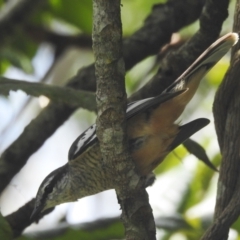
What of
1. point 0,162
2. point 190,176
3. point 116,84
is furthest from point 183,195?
point 116,84

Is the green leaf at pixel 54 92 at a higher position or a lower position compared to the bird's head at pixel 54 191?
higher

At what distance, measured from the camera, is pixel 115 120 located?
7.69 feet

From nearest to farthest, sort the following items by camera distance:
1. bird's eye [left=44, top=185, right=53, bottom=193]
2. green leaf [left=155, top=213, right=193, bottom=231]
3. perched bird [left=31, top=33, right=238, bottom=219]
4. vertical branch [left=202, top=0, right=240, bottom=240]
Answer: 1. vertical branch [left=202, top=0, right=240, bottom=240]
2. perched bird [left=31, top=33, right=238, bottom=219]
3. green leaf [left=155, top=213, right=193, bottom=231]
4. bird's eye [left=44, top=185, right=53, bottom=193]

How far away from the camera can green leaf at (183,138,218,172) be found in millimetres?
2996

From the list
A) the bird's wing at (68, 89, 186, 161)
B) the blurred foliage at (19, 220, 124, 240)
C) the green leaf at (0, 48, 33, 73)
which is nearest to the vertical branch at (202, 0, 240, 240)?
the bird's wing at (68, 89, 186, 161)

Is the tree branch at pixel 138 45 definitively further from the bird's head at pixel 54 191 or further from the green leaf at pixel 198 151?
the green leaf at pixel 198 151

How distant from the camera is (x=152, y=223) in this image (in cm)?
251

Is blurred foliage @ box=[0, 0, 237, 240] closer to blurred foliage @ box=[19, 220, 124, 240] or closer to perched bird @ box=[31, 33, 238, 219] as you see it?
blurred foliage @ box=[19, 220, 124, 240]

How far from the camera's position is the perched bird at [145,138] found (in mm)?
3037

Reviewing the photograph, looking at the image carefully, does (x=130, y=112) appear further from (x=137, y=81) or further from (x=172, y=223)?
(x=137, y=81)

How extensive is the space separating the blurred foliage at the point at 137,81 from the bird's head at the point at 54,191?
0.35m

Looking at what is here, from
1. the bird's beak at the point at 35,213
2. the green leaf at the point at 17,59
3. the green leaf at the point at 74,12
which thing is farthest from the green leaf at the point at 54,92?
the green leaf at the point at 74,12

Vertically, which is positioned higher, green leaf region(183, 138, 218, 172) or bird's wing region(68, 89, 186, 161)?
bird's wing region(68, 89, 186, 161)

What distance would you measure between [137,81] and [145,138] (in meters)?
1.40
